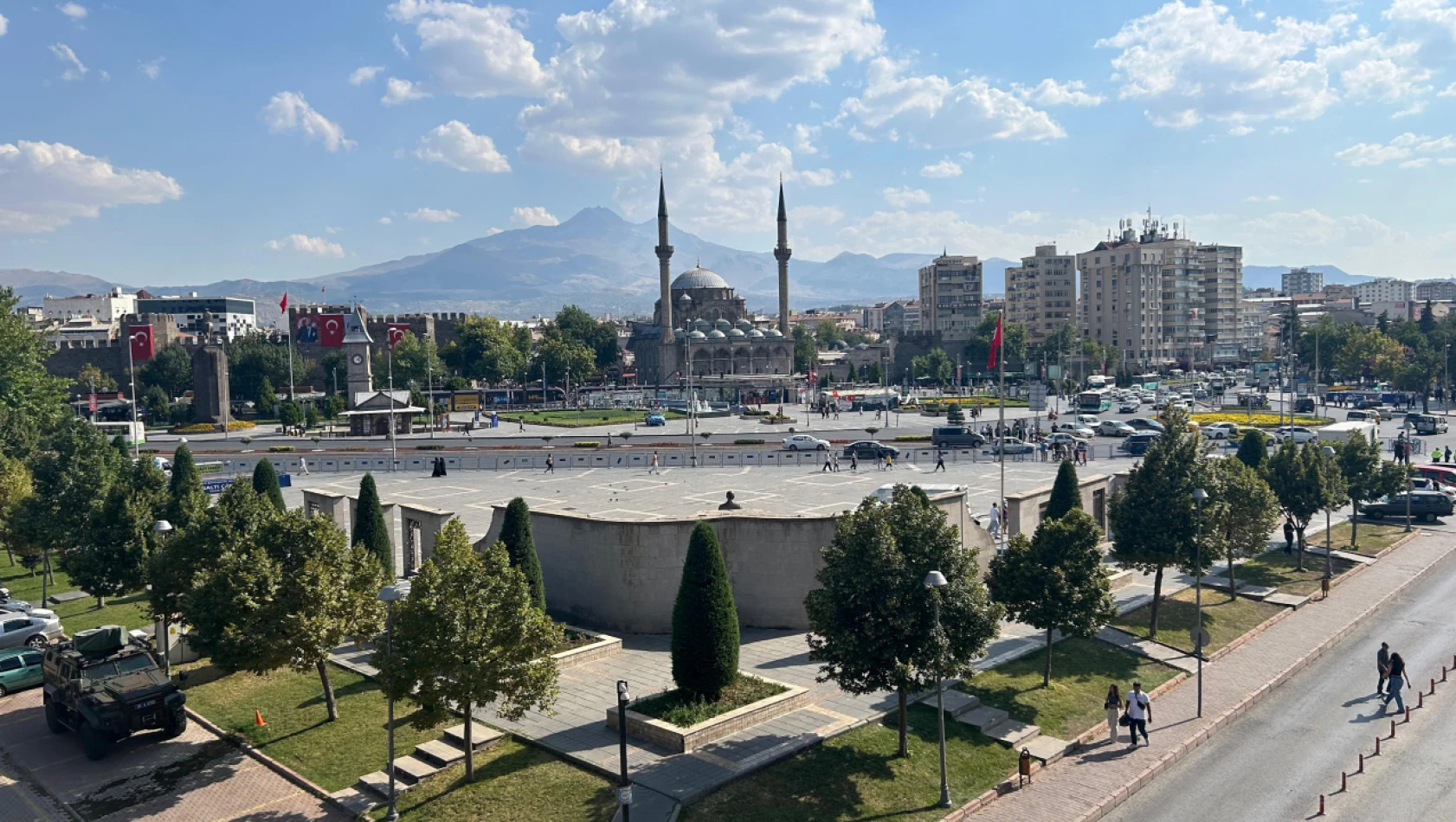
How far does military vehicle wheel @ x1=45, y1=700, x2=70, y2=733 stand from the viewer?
17.0 metres

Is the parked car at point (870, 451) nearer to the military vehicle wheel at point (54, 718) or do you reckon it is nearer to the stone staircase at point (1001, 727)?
the stone staircase at point (1001, 727)

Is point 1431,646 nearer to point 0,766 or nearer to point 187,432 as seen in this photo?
point 0,766

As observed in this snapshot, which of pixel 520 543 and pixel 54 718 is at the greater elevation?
pixel 520 543

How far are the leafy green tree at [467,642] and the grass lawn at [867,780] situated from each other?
3047mm

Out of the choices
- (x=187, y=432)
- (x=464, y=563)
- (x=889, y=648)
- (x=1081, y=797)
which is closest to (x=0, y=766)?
(x=464, y=563)

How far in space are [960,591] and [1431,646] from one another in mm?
14073

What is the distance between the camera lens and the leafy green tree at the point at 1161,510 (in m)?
21.8

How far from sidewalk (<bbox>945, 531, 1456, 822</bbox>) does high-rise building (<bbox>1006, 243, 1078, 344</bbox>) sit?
4213 inches

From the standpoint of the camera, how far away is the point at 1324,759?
16.6 metres

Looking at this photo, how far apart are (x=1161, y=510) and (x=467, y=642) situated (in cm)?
1563

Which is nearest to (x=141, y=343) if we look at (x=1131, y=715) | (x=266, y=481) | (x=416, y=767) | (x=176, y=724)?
(x=266, y=481)

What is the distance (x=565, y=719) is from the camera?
54.6ft

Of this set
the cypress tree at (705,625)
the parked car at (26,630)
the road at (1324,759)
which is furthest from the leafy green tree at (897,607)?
the parked car at (26,630)

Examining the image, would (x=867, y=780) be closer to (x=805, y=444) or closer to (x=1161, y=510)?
(x=1161, y=510)
